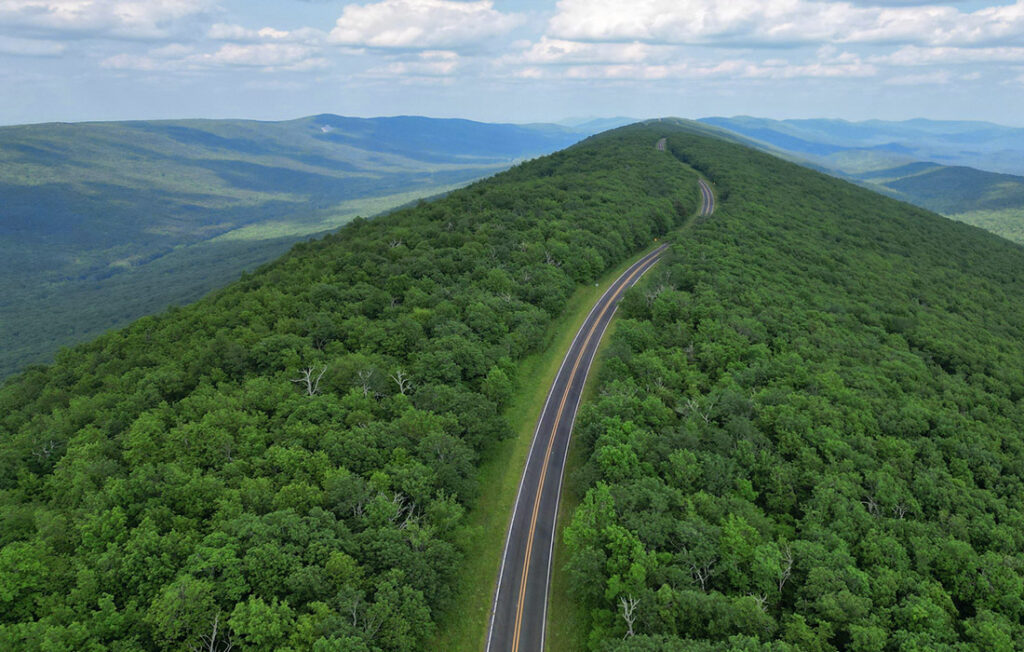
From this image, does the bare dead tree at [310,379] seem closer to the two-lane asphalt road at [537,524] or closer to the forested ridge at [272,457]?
the forested ridge at [272,457]

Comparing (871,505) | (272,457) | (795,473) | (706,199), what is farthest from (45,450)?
(706,199)

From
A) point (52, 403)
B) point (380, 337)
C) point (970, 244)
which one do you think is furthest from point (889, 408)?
point (970, 244)

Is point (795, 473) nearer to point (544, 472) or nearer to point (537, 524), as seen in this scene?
point (544, 472)

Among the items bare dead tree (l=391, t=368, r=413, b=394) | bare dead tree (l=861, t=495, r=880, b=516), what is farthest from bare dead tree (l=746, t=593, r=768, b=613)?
bare dead tree (l=391, t=368, r=413, b=394)

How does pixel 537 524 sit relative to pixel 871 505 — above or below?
below

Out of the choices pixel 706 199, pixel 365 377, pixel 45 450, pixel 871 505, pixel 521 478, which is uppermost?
pixel 706 199

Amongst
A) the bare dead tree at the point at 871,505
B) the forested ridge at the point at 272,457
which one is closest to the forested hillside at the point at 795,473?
the bare dead tree at the point at 871,505

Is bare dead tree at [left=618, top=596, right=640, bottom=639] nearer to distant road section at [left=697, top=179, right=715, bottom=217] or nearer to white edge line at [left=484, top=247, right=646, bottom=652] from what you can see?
white edge line at [left=484, top=247, right=646, bottom=652]

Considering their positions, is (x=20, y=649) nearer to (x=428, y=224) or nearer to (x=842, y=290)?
(x=428, y=224)
